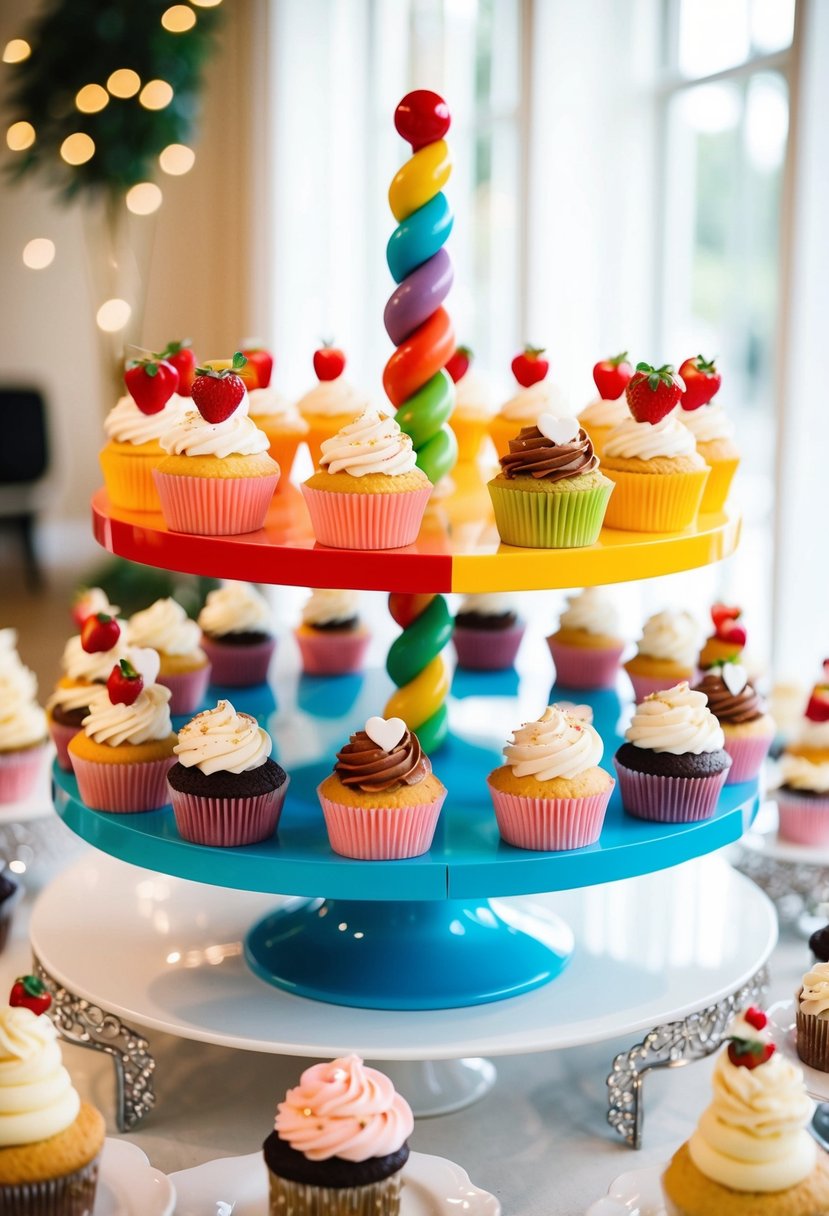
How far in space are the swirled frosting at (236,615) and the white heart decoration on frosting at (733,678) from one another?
104 centimetres

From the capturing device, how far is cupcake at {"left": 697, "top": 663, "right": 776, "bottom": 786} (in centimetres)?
257

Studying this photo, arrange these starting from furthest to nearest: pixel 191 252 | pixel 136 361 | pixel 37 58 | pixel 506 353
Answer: pixel 191 252, pixel 37 58, pixel 506 353, pixel 136 361

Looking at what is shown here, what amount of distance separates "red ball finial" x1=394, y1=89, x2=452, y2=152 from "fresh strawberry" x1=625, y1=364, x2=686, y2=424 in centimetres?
50

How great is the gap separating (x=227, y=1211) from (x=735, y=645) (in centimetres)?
148

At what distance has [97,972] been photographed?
2414 mm

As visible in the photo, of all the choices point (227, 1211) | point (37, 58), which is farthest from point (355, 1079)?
point (37, 58)

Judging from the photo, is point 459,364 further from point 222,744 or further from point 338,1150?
point 338,1150

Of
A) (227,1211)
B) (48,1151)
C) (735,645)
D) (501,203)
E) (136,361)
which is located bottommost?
(227,1211)

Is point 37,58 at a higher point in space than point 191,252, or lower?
higher

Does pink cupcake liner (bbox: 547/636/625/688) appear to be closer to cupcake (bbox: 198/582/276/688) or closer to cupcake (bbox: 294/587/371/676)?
cupcake (bbox: 294/587/371/676)

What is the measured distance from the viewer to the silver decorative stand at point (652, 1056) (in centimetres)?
233

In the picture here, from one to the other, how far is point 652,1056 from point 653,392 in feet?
3.58

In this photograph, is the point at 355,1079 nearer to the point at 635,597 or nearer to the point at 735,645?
the point at 735,645

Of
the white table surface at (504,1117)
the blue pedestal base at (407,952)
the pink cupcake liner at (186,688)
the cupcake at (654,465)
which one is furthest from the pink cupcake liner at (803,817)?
the pink cupcake liner at (186,688)
